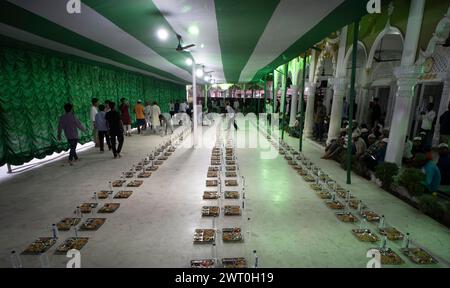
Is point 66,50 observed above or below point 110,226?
above

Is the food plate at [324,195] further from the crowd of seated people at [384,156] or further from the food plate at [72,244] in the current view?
the food plate at [72,244]

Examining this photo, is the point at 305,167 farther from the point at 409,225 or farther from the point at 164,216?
the point at 164,216

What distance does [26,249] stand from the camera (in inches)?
130

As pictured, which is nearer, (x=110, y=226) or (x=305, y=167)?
(x=110, y=226)

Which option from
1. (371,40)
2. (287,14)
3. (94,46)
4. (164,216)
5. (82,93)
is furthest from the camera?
(82,93)

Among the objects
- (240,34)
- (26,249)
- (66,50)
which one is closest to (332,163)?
(240,34)

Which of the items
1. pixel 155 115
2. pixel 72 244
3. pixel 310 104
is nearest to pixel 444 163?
pixel 72 244

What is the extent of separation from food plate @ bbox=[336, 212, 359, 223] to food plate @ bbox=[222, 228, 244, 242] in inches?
65.8

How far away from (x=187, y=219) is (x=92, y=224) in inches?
54.6

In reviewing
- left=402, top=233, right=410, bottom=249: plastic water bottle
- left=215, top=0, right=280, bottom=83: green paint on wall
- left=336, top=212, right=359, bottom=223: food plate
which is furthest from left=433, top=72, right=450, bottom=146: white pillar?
left=402, top=233, right=410, bottom=249: plastic water bottle

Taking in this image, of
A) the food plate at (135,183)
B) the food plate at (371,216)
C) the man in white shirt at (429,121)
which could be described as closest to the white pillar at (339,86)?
the man in white shirt at (429,121)

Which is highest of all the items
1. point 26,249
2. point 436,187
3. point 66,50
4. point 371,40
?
point 371,40

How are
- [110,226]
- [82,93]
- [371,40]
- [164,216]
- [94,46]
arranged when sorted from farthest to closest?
[82,93] → [371,40] → [94,46] → [164,216] → [110,226]

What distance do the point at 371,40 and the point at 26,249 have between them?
10105 mm
